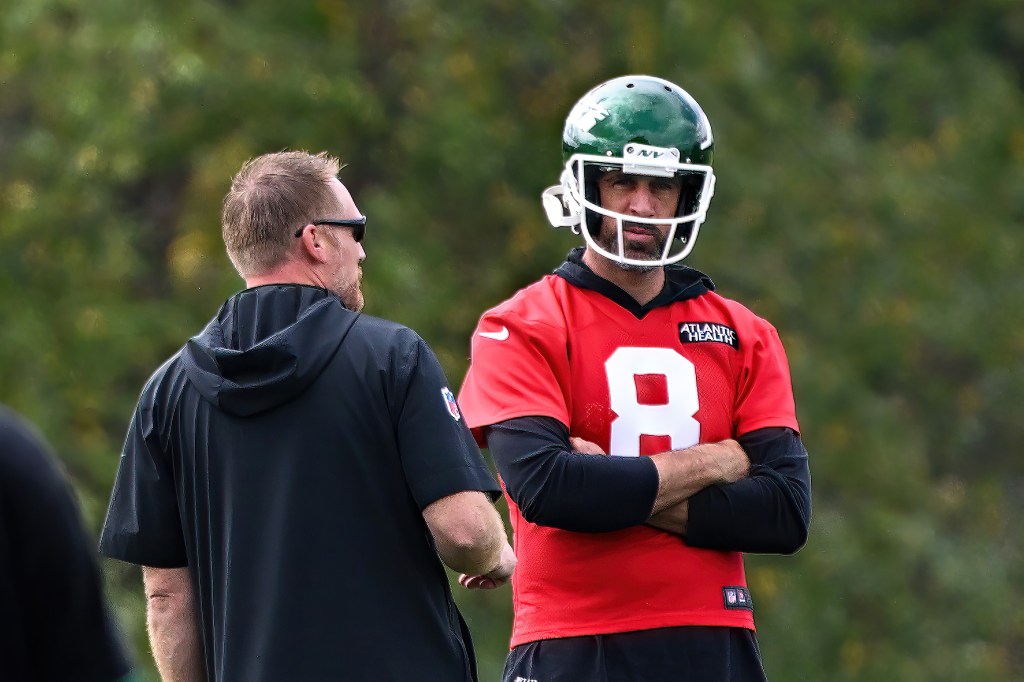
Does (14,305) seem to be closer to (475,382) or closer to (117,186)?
(117,186)

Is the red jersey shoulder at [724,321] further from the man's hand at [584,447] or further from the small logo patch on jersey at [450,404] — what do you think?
the small logo patch on jersey at [450,404]

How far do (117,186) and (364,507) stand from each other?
8.09 meters

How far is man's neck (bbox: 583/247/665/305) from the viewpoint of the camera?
14.5ft

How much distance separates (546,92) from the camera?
39.2ft

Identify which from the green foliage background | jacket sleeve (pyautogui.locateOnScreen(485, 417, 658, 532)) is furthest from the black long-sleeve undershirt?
the green foliage background

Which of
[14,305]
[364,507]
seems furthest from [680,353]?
[14,305]

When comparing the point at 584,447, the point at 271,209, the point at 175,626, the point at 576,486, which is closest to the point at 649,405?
the point at 584,447

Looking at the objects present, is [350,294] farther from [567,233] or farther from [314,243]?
[567,233]

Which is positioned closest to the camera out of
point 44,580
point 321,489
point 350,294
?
point 44,580

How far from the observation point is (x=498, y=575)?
3857mm

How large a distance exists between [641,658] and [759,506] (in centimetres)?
45

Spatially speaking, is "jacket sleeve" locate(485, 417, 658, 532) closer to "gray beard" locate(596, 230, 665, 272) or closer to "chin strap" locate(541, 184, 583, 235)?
"gray beard" locate(596, 230, 665, 272)

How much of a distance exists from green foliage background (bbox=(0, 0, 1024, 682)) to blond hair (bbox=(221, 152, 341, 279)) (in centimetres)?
666

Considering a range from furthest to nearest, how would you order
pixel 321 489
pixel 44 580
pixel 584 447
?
→ pixel 584 447 < pixel 321 489 < pixel 44 580
